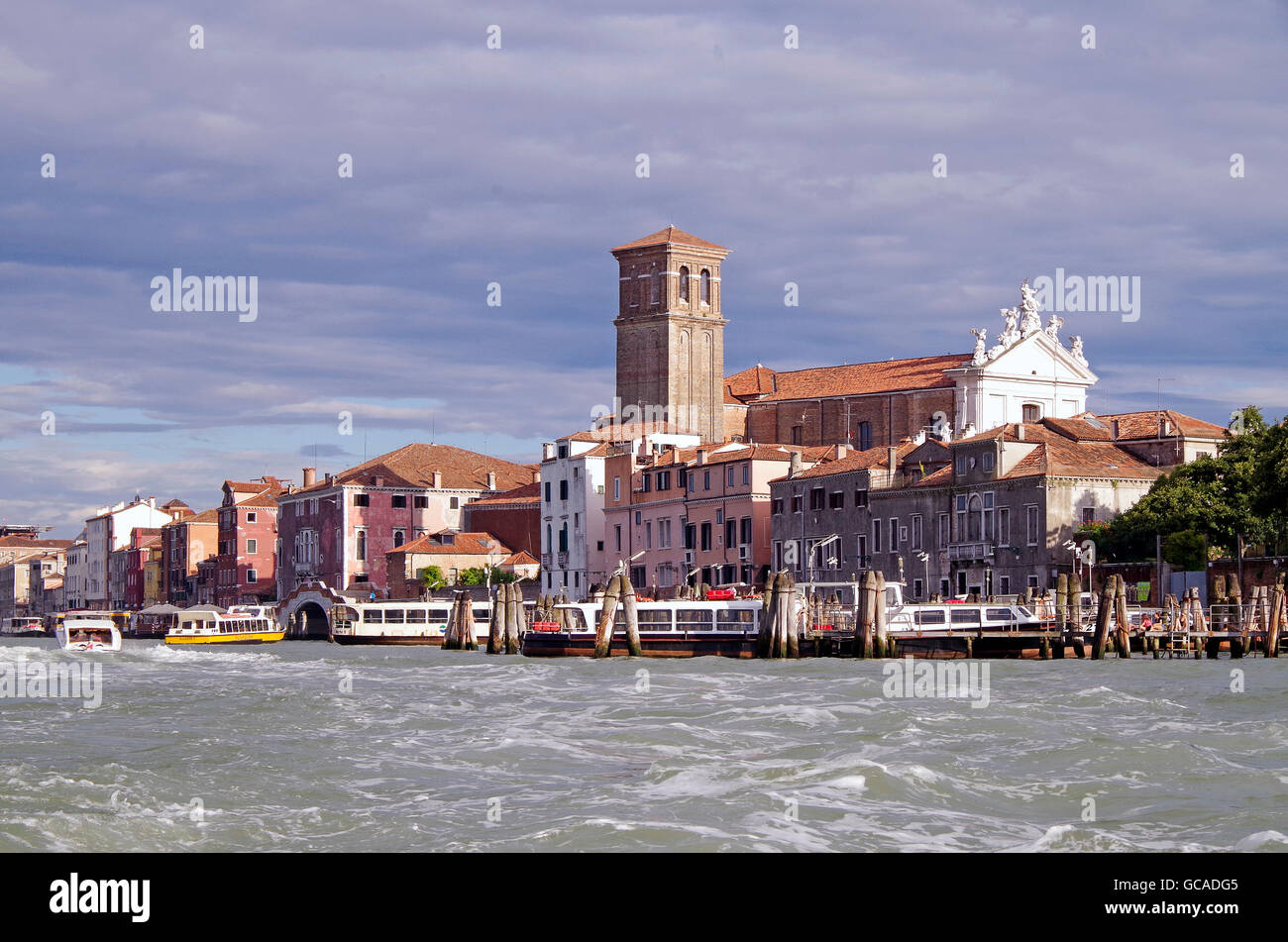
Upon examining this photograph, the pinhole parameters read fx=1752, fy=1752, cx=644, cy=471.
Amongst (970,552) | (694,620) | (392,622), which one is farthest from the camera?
(392,622)

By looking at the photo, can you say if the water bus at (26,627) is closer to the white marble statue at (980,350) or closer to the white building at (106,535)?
the white building at (106,535)

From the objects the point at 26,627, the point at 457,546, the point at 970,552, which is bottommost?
the point at 26,627

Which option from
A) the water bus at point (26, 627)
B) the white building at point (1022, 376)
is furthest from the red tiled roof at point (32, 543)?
the white building at point (1022, 376)

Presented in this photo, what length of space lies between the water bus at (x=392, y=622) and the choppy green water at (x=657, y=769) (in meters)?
33.6

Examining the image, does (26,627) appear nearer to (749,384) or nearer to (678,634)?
(749,384)

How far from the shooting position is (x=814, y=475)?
57.4 meters

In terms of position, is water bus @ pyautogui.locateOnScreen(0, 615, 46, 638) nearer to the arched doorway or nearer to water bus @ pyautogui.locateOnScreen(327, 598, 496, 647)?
the arched doorway

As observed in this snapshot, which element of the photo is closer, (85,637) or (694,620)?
(694,620)

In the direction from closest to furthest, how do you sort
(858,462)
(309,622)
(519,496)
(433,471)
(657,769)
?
(657,769), (858,462), (309,622), (519,496), (433,471)

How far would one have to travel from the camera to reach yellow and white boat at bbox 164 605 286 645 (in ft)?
220

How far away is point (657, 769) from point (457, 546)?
2403 inches

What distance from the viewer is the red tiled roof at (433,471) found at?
83125mm

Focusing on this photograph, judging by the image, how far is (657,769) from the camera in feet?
51.3

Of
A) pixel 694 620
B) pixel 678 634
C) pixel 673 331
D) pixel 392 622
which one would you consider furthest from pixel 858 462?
pixel 673 331
